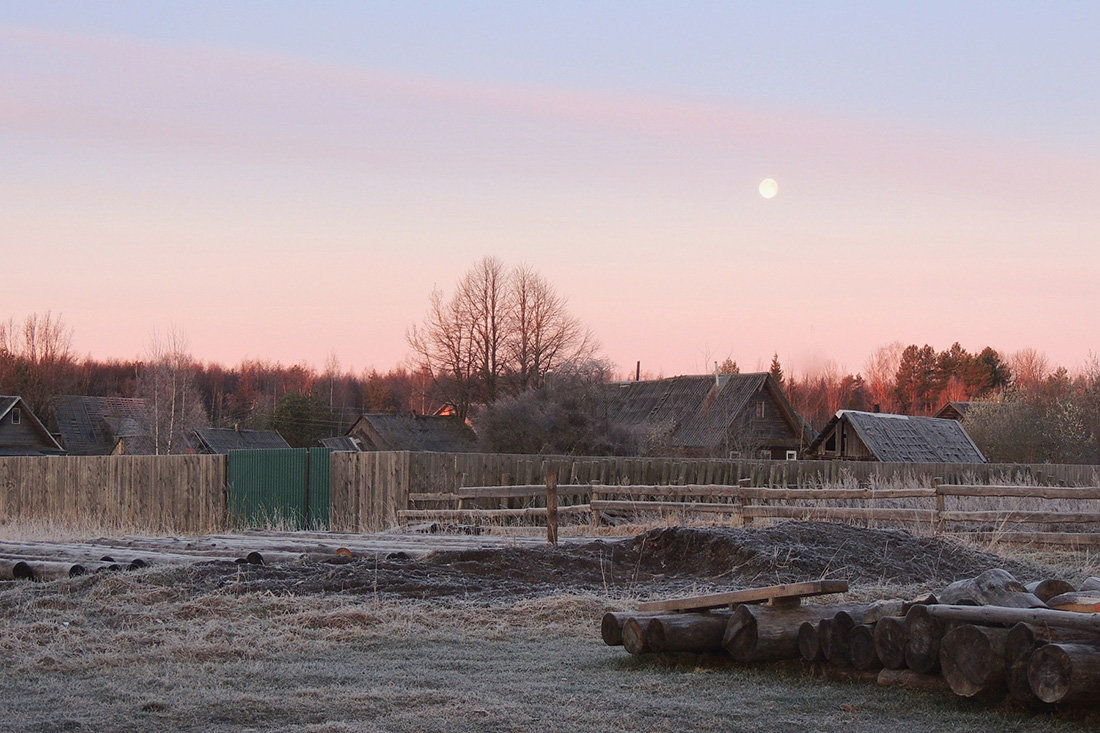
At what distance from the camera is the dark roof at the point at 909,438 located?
36469mm

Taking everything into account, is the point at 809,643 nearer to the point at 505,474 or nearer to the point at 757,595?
the point at 757,595

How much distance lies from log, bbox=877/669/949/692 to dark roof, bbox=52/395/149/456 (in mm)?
59336

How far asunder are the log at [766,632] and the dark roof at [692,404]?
3260 cm

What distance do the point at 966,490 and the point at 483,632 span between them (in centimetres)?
981

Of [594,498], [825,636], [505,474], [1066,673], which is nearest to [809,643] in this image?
[825,636]

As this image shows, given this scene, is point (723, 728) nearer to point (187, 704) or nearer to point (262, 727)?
point (262, 727)

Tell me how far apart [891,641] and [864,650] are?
22 centimetres

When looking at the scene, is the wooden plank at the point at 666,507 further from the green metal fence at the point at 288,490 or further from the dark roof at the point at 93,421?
the dark roof at the point at 93,421

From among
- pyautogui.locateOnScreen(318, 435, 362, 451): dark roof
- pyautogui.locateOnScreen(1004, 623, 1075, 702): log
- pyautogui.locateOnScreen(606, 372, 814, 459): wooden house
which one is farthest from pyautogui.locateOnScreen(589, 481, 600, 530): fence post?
pyautogui.locateOnScreen(318, 435, 362, 451): dark roof

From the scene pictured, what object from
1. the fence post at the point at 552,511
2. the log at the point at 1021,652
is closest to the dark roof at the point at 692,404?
the fence post at the point at 552,511

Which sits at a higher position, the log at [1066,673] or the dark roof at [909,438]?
the dark roof at [909,438]

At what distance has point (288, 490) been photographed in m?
22.2

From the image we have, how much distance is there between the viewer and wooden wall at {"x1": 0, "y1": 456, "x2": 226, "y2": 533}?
76.4 feet

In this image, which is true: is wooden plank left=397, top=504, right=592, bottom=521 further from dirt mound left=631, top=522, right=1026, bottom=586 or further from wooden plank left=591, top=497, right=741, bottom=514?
dirt mound left=631, top=522, right=1026, bottom=586
